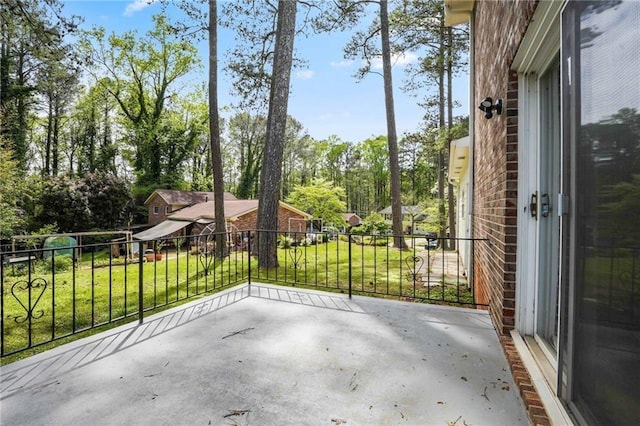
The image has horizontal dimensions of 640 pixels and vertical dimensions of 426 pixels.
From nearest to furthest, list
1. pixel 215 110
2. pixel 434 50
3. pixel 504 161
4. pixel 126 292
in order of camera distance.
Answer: pixel 504 161 → pixel 126 292 → pixel 215 110 → pixel 434 50

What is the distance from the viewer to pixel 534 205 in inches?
89.0

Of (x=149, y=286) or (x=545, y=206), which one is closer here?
(x=545, y=206)

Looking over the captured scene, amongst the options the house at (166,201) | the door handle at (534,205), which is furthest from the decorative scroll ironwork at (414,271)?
the house at (166,201)

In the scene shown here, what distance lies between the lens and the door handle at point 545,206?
220cm

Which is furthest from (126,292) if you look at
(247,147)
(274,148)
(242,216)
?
(247,147)

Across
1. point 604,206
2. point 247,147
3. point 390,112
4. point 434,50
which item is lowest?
point 604,206

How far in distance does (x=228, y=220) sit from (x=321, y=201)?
5.74 metres

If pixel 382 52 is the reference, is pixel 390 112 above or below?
below

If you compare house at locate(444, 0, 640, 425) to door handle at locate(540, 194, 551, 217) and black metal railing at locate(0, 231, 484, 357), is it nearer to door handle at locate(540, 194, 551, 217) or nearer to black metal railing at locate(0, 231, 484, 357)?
door handle at locate(540, 194, 551, 217)

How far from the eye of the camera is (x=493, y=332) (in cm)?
287

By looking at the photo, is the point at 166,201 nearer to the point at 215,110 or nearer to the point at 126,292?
the point at 215,110

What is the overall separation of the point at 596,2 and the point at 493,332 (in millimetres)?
2526

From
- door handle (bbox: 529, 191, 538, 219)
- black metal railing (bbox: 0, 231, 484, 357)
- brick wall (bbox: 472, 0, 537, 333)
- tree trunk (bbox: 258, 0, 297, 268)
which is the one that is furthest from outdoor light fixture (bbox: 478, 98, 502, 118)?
tree trunk (bbox: 258, 0, 297, 268)

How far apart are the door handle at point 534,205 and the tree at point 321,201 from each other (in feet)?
54.5
